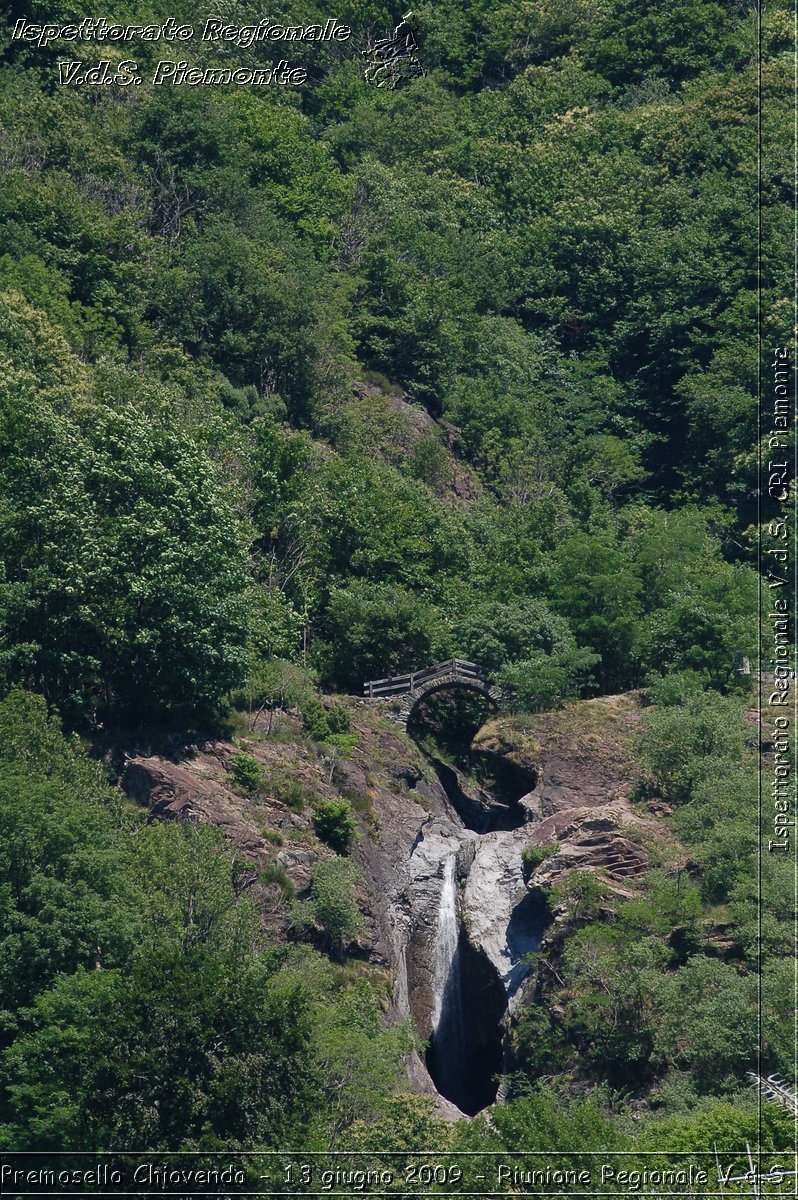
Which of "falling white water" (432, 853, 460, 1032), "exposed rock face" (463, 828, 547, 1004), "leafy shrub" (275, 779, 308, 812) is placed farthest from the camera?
"falling white water" (432, 853, 460, 1032)

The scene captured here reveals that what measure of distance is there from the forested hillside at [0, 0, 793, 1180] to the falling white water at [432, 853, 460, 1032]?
5.01 m

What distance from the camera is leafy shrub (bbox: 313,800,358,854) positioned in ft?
222

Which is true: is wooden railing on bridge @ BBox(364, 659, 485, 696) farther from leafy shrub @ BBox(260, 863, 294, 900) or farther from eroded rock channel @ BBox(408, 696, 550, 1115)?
leafy shrub @ BBox(260, 863, 294, 900)

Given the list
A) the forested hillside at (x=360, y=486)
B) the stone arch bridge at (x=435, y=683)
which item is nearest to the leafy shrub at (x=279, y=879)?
the forested hillside at (x=360, y=486)

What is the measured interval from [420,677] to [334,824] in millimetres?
11865

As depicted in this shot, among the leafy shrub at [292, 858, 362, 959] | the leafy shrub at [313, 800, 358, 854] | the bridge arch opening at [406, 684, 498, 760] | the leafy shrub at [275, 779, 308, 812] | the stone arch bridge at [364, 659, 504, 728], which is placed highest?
the stone arch bridge at [364, 659, 504, 728]

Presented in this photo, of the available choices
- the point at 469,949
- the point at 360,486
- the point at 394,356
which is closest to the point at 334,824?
the point at 469,949

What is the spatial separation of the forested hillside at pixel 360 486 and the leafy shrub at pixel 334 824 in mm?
177

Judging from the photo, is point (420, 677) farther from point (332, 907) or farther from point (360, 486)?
point (332, 907)

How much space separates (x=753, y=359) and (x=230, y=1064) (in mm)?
58229

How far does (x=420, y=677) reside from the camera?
258 ft

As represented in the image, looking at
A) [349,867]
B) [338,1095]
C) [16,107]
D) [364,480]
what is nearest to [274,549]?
[364,480]

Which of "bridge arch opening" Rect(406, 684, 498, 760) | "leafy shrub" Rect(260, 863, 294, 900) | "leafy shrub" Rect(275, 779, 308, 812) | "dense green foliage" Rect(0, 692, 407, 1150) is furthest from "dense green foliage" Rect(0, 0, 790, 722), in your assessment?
"dense green foliage" Rect(0, 692, 407, 1150)

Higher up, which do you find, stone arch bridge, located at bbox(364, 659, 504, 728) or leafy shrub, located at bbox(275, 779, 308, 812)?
stone arch bridge, located at bbox(364, 659, 504, 728)
